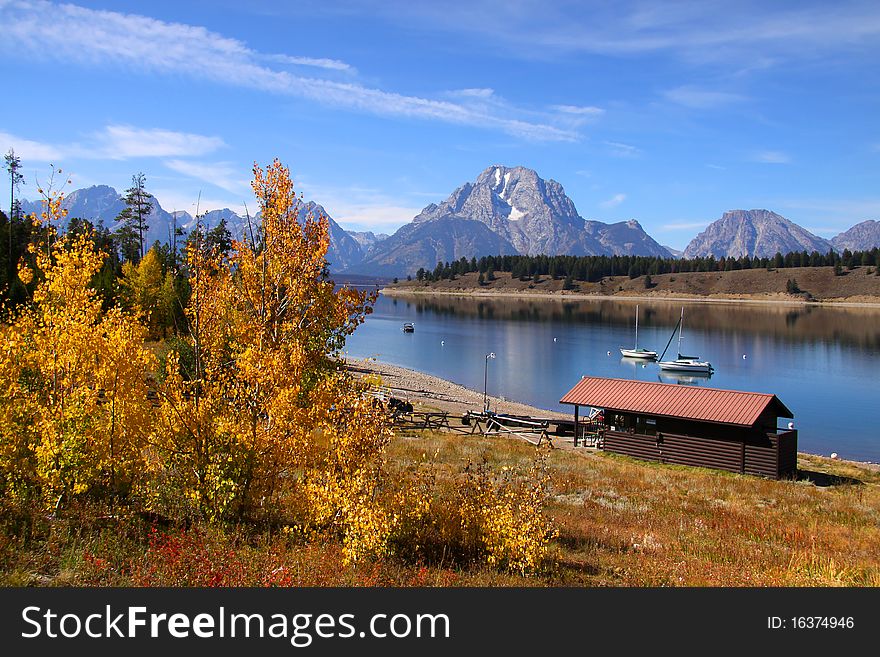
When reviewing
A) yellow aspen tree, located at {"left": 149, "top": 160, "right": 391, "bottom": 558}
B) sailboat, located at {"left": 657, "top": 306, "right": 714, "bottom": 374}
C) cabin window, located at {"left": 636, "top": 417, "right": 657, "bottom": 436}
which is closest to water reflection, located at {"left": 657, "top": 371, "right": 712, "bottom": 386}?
sailboat, located at {"left": 657, "top": 306, "right": 714, "bottom": 374}

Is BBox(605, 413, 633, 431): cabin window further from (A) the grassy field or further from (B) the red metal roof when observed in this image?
(A) the grassy field

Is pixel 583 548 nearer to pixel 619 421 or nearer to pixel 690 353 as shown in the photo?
pixel 619 421

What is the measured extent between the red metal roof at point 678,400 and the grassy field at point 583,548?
534 cm

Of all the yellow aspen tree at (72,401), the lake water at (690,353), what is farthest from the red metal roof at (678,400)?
the yellow aspen tree at (72,401)

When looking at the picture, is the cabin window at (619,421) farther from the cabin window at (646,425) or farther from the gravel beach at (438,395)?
the gravel beach at (438,395)

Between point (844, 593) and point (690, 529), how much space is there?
32.3 feet

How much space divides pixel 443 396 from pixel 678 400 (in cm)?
3354

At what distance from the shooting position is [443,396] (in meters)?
66.0

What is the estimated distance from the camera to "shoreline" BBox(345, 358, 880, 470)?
179 feet

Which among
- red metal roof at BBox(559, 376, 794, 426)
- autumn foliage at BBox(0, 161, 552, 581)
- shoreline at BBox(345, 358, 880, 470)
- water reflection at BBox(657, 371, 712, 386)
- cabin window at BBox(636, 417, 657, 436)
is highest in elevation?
autumn foliage at BBox(0, 161, 552, 581)

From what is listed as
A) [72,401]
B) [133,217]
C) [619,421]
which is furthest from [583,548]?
[133,217]

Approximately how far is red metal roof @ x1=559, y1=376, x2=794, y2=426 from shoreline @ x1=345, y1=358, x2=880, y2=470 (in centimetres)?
482

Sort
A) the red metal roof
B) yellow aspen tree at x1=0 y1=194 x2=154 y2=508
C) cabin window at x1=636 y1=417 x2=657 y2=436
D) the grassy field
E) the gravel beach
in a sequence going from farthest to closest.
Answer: the gravel beach, cabin window at x1=636 y1=417 x2=657 y2=436, the red metal roof, yellow aspen tree at x1=0 y1=194 x2=154 y2=508, the grassy field

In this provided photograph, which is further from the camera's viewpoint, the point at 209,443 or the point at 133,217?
the point at 133,217
